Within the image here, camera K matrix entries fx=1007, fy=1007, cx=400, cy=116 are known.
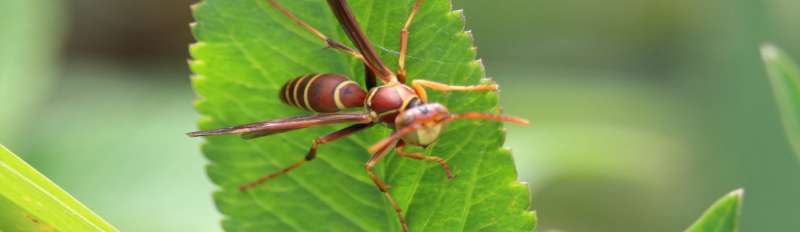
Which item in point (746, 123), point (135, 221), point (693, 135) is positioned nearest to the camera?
point (135, 221)

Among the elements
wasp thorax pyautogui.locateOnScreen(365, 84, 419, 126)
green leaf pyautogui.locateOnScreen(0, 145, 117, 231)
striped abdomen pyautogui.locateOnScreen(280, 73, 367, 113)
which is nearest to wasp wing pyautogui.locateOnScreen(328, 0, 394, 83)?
striped abdomen pyautogui.locateOnScreen(280, 73, 367, 113)

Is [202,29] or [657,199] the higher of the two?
[202,29]

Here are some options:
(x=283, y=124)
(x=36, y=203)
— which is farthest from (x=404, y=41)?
(x=36, y=203)

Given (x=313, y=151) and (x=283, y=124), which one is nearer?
(x=313, y=151)

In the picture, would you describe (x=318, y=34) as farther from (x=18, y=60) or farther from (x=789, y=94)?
(x=18, y=60)

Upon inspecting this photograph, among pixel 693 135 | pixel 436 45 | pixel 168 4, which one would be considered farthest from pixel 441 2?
pixel 168 4

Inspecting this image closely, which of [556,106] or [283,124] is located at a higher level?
[283,124]

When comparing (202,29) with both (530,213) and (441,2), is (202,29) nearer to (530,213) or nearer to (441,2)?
(441,2)
